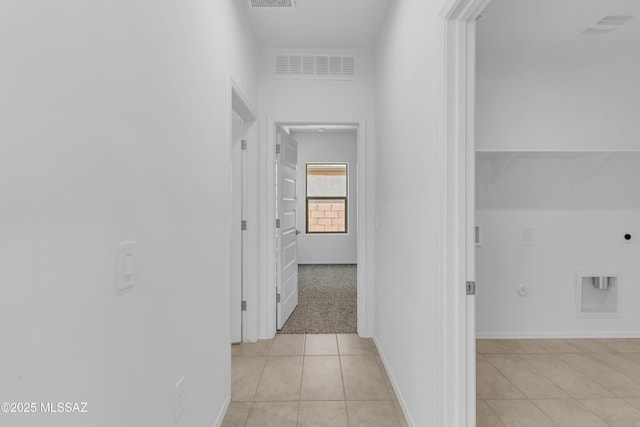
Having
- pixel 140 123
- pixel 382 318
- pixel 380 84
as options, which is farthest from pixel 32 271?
pixel 380 84

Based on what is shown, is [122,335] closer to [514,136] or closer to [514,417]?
[514,417]

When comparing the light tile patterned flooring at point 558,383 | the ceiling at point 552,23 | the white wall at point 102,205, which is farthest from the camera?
the ceiling at point 552,23

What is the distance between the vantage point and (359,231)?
139 inches

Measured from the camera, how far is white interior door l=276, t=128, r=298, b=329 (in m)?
3.61

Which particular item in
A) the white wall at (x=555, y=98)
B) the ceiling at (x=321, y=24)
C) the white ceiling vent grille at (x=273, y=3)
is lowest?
the white wall at (x=555, y=98)

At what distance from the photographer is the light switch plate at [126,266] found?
107cm

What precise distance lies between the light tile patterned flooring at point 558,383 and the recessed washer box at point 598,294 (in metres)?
0.25

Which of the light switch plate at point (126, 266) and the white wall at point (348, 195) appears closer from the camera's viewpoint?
the light switch plate at point (126, 266)

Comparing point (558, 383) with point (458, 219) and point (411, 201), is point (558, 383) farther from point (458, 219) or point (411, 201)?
point (458, 219)

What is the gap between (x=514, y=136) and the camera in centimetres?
322

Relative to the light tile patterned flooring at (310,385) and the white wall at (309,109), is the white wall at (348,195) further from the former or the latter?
the light tile patterned flooring at (310,385)

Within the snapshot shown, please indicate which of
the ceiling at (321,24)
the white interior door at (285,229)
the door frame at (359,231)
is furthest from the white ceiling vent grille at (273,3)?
the white interior door at (285,229)

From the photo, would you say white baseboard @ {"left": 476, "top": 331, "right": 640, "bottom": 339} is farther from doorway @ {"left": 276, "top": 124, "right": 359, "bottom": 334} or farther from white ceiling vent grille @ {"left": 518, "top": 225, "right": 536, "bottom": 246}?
doorway @ {"left": 276, "top": 124, "right": 359, "bottom": 334}

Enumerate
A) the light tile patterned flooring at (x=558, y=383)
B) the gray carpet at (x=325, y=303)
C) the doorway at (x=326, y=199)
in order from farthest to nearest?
1. the doorway at (x=326, y=199)
2. the gray carpet at (x=325, y=303)
3. the light tile patterned flooring at (x=558, y=383)
